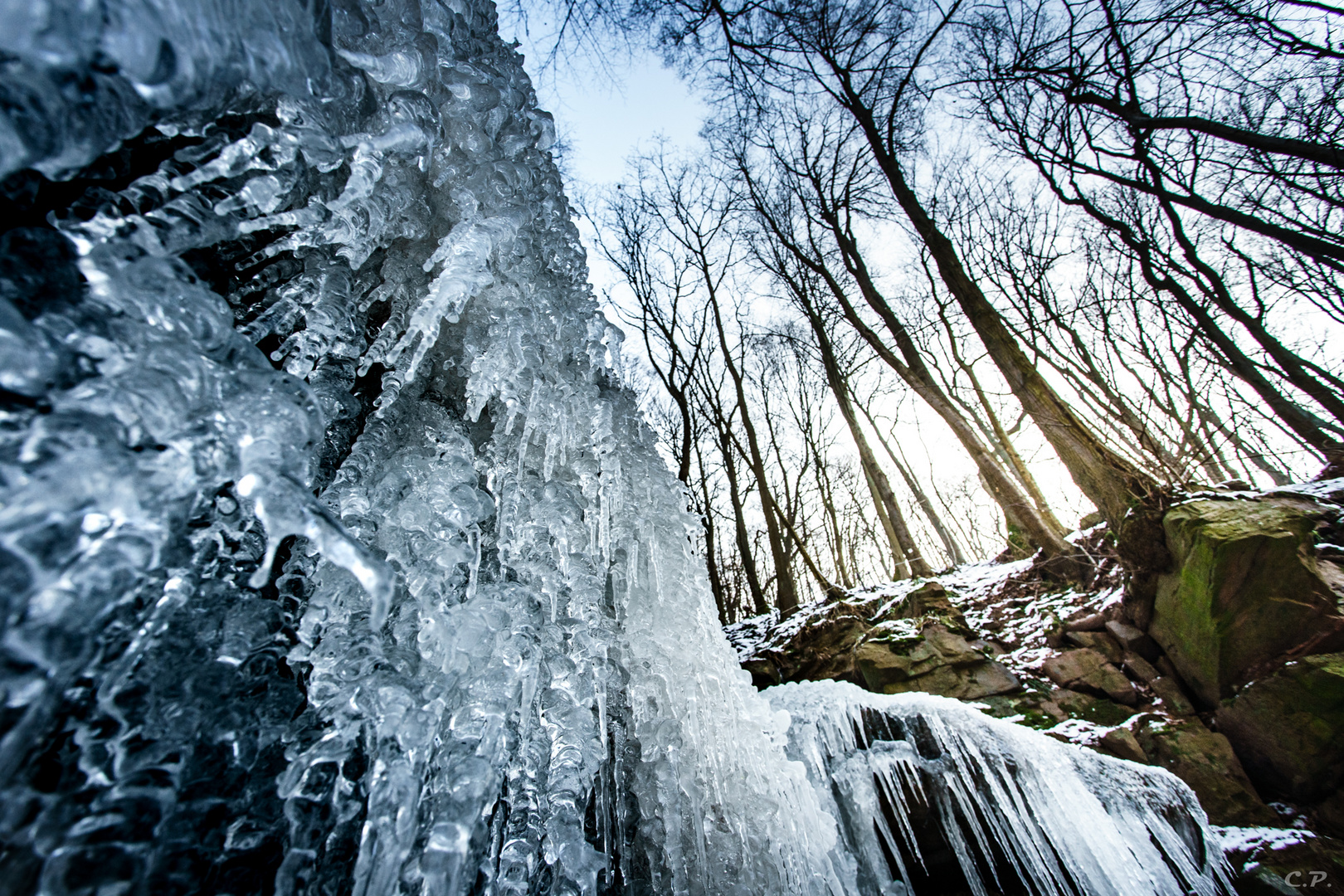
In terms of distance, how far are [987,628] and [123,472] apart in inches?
292

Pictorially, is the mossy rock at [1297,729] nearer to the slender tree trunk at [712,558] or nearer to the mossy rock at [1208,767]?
the mossy rock at [1208,767]

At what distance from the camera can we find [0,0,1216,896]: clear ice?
27.3 inches

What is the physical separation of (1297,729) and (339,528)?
6.04 meters

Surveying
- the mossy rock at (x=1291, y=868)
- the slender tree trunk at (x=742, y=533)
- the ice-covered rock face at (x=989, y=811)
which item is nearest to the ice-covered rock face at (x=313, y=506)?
the ice-covered rock face at (x=989, y=811)

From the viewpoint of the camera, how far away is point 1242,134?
574 cm

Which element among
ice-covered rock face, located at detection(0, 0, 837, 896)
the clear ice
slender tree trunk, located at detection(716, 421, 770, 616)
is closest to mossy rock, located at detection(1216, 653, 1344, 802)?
the clear ice

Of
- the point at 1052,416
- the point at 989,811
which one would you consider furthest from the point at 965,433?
the point at 989,811

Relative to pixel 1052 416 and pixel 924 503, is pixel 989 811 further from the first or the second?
pixel 924 503

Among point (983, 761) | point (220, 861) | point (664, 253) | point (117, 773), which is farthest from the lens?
point (664, 253)

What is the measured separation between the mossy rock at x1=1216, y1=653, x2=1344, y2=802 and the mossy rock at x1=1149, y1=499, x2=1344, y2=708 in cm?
19

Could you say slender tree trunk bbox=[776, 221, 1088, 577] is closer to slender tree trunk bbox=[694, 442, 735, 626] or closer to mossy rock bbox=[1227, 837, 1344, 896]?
mossy rock bbox=[1227, 837, 1344, 896]

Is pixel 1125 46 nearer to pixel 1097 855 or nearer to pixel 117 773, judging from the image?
pixel 1097 855

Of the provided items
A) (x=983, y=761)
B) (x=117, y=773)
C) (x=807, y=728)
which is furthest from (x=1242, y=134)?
(x=117, y=773)

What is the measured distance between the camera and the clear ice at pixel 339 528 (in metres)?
0.69
